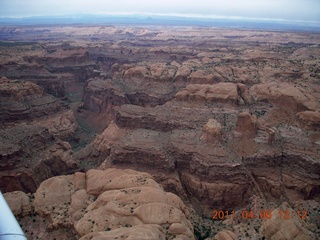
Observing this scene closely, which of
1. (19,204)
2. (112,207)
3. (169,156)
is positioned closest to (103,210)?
(112,207)

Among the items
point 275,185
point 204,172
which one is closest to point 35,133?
point 204,172

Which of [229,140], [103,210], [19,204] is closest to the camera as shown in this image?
[103,210]

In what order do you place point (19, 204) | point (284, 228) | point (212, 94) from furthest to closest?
point (212, 94)
point (19, 204)
point (284, 228)

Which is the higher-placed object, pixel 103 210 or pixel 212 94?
pixel 212 94

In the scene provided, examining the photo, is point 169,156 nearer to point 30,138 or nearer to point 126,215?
point 126,215

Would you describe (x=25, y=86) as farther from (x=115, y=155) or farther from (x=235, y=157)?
(x=235, y=157)

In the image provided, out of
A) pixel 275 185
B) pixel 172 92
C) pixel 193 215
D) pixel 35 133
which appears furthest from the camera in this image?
pixel 172 92
